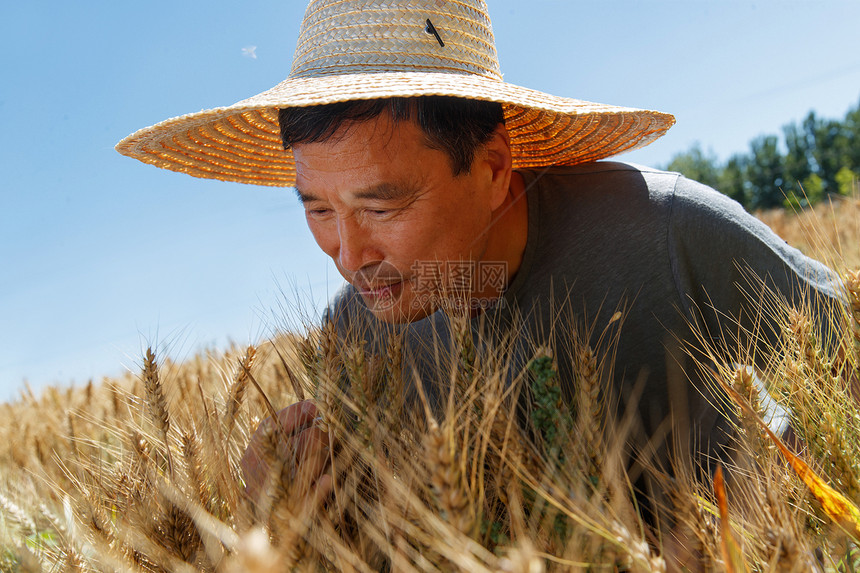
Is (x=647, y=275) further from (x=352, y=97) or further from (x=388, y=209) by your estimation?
(x=352, y=97)

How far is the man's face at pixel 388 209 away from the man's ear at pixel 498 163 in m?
0.18

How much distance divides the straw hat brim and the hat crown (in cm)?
8

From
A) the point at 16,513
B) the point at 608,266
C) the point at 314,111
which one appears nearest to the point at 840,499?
the point at 608,266

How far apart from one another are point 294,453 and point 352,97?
30.8 inches

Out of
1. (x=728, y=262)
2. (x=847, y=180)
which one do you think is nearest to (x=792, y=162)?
(x=847, y=180)

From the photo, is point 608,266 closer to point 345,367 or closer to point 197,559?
point 345,367

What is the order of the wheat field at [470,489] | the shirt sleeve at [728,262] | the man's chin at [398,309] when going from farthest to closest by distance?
the shirt sleeve at [728,262] → the man's chin at [398,309] → the wheat field at [470,489]

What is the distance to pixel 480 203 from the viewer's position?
183cm

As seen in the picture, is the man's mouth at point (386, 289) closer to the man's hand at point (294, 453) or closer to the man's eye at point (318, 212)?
the man's eye at point (318, 212)

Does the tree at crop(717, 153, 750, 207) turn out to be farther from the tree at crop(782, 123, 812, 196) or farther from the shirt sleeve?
the shirt sleeve

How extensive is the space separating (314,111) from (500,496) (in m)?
1.18

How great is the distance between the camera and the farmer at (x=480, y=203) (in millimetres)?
1579

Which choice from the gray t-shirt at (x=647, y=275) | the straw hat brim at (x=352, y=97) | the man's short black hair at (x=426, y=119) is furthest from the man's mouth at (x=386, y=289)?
the straw hat brim at (x=352, y=97)

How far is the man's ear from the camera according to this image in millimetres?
1898
